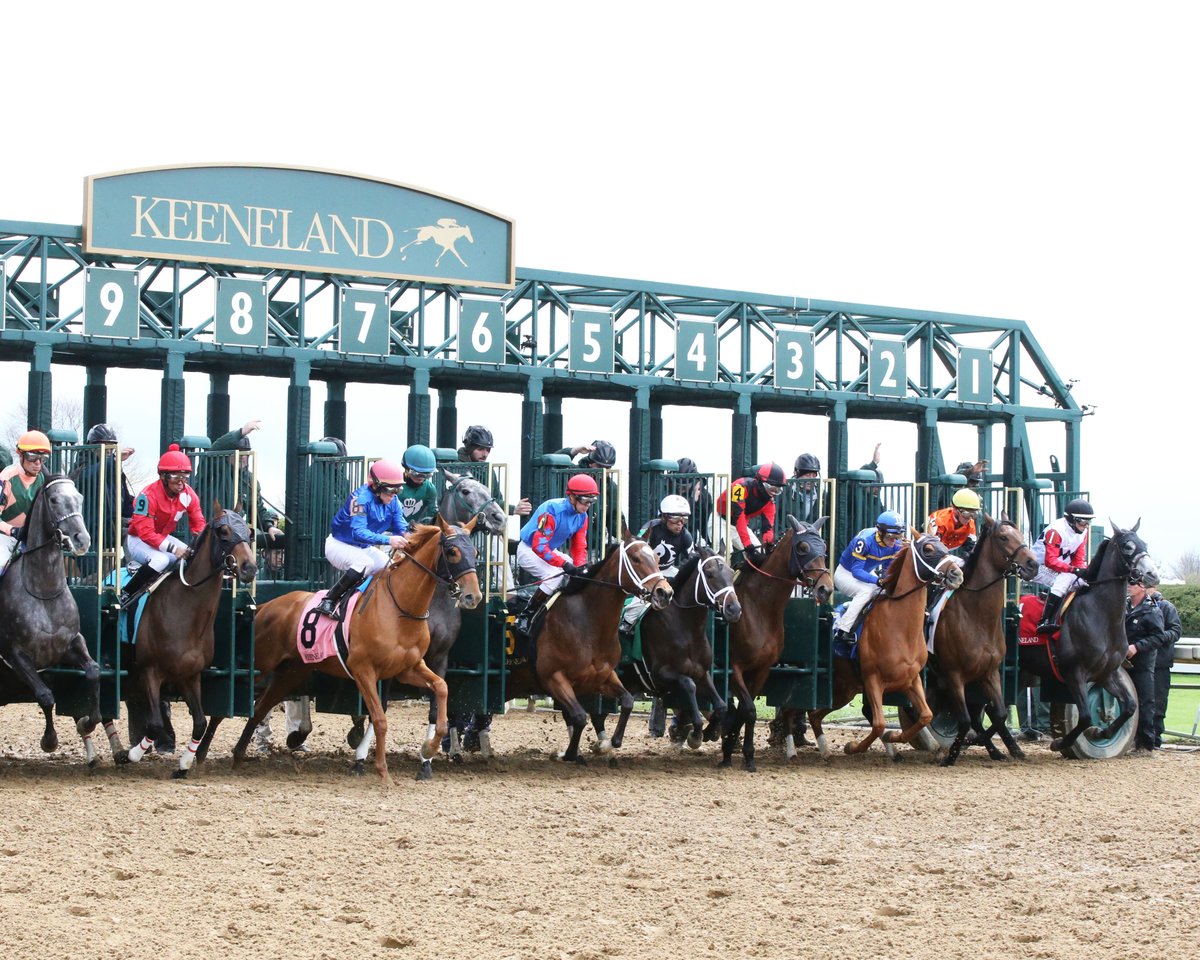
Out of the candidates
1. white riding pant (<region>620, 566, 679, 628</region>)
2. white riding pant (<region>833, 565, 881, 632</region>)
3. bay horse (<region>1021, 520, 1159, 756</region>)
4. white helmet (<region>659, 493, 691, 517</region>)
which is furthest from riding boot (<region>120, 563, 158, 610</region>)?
bay horse (<region>1021, 520, 1159, 756</region>)

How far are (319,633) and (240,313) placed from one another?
296 inches

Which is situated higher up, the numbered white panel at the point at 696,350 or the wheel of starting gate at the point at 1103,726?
the numbered white panel at the point at 696,350

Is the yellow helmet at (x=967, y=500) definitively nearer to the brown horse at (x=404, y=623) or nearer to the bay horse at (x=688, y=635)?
the bay horse at (x=688, y=635)

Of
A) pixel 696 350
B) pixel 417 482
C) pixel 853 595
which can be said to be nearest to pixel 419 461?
pixel 417 482

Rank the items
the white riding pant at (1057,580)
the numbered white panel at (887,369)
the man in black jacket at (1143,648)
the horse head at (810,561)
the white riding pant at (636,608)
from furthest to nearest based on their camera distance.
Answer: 1. the numbered white panel at (887,369)
2. the man in black jacket at (1143,648)
3. the white riding pant at (1057,580)
4. the white riding pant at (636,608)
5. the horse head at (810,561)

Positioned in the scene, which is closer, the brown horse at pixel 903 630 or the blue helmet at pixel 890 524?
the brown horse at pixel 903 630

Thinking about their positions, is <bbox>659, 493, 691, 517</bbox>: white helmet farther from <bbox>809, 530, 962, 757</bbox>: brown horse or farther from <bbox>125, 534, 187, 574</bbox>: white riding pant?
<bbox>125, 534, 187, 574</bbox>: white riding pant

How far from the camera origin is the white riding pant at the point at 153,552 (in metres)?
10.2

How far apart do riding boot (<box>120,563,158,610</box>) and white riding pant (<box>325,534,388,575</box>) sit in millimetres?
1077

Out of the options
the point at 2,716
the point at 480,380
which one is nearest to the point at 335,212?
the point at 480,380

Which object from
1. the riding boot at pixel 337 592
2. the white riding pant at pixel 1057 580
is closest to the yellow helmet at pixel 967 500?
the white riding pant at pixel 1057 580

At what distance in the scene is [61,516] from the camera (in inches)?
360

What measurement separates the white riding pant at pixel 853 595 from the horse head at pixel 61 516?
17.1 ft

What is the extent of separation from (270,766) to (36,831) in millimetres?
3126
